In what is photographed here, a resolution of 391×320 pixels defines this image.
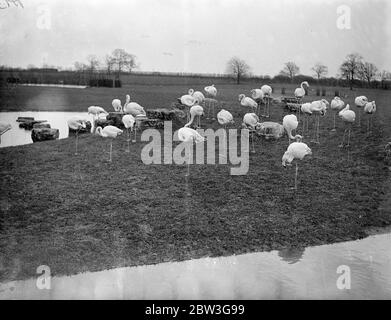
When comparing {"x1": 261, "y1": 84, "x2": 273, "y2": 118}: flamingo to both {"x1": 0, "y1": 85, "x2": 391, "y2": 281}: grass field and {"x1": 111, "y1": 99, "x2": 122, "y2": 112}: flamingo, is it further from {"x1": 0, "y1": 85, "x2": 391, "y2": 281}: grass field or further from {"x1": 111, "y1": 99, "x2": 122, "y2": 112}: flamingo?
{"x1": 111, "y1": 99, "x2": 122, "y2": 112}: flamingo

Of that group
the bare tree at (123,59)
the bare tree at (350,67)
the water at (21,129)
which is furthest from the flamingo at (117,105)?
the bare tree at (123,59)

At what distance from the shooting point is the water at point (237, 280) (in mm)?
8367

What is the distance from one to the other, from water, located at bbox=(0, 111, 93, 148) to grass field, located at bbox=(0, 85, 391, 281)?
8.40 ft

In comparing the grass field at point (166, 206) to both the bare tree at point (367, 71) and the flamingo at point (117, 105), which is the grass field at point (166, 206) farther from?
the bare tree at point (367, 71)

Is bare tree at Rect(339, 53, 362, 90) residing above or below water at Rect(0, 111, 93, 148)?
above

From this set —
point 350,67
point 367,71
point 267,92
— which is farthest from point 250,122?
point 350,67

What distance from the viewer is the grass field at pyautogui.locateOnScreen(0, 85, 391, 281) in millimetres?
10031

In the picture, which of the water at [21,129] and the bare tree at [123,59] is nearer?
the water at [21,129]

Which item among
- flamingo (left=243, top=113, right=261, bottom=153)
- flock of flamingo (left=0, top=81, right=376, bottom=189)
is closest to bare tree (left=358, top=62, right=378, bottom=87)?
flock of flamingo (left=0, top=81, right=376, bottom=189)

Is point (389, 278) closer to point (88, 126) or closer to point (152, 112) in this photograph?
Result: point (152, 112)

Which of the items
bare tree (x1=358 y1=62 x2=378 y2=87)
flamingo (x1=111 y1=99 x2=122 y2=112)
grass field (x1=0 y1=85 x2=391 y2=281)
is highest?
bare tree (x1=358 y1=62 x2=378 y2=87)

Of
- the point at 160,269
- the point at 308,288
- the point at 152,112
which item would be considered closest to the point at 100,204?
the point at 160,269

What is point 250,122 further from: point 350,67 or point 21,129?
point 350,67

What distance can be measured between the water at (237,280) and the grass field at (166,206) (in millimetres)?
384
